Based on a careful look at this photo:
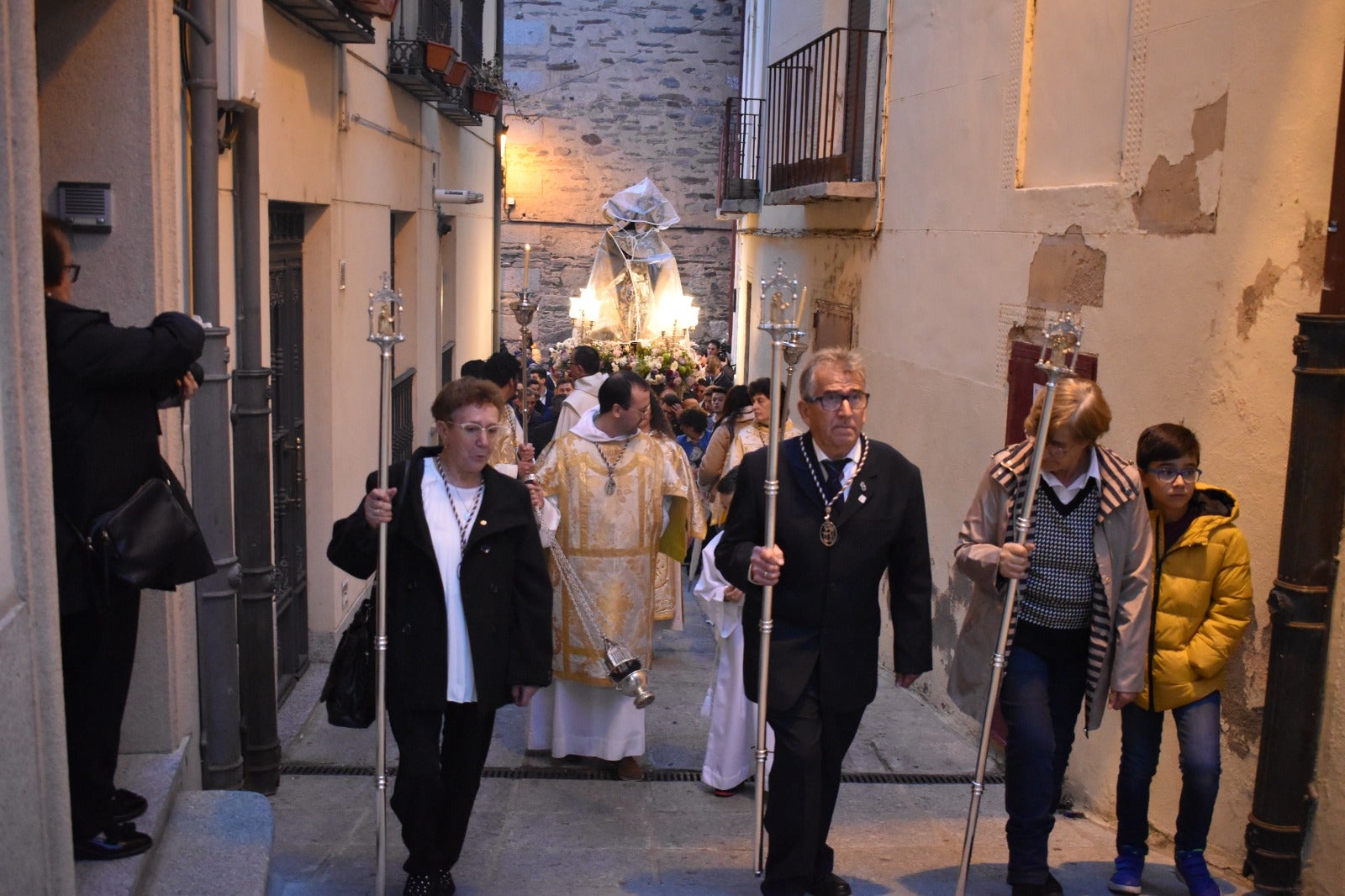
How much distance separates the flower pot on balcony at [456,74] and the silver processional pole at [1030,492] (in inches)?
285

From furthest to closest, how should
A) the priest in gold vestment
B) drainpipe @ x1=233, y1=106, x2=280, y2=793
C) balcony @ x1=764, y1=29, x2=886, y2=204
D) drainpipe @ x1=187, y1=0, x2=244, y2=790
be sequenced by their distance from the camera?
balcony @ x1=764, y1=29, x2=886, y2=204 < the priest in gold vestment < drainpipe @ x1=233, y1=106, x2=280, y2=793 < drainpipe @ x1=187, y1=0, x2=244, y2=790

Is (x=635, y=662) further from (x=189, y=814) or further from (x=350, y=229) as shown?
(x=350, y=229)

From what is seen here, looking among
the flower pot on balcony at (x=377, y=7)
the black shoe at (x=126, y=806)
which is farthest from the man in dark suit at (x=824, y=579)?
the flower pot on balcony at (x=377, y=7)

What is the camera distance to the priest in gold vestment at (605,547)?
6145mm

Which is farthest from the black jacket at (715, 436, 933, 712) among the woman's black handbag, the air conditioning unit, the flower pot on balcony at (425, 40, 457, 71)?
the flower pot on balcony at (425, 40, 457, 71)

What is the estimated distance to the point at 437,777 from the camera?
423 cm

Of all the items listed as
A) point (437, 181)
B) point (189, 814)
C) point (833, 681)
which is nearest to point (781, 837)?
point (833, 681)

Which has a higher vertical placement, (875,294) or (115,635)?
(875,294)

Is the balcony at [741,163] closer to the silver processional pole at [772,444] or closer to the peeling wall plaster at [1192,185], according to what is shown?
the peeling wall plaster at [1192,185]

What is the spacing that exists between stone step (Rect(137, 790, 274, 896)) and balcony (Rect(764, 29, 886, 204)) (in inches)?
261

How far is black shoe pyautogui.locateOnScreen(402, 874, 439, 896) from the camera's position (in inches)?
169

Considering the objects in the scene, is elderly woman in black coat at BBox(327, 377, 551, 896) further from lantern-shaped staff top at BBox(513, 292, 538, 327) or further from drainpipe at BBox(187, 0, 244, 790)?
lantern-shaped staff top at BBox(513, 292, 538, 327)

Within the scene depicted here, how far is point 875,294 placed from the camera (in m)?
9.75

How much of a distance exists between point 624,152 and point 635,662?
753 inches
